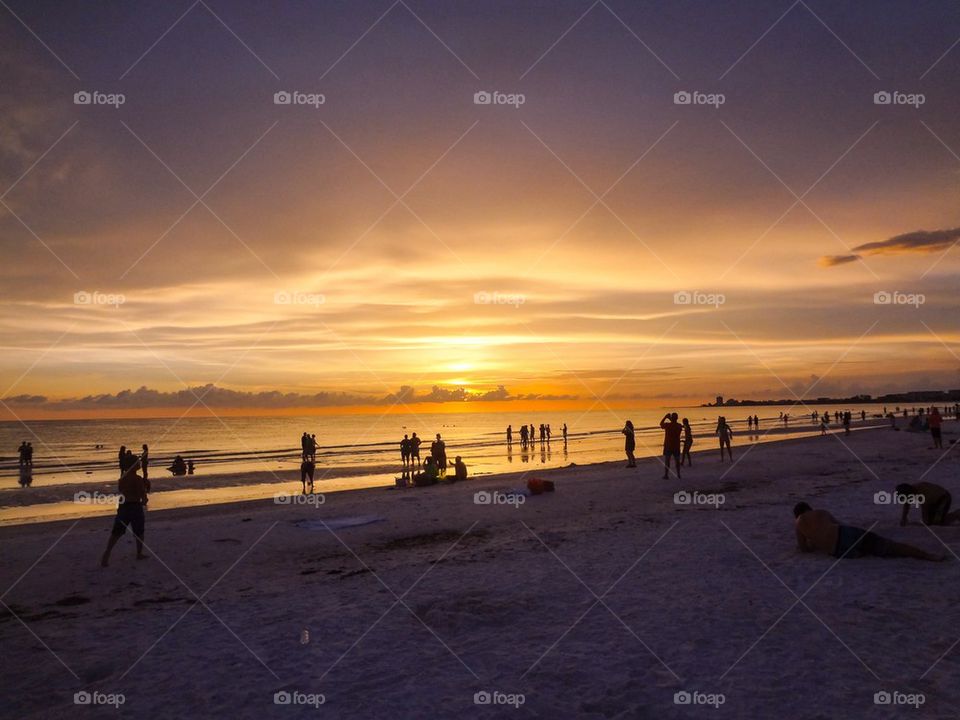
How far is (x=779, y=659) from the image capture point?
7348mm

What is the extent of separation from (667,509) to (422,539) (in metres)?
7.53

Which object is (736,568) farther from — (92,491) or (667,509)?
(92,491)
